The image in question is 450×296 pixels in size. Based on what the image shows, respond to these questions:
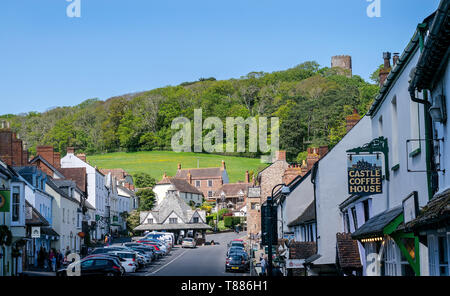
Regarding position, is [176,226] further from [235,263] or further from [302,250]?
[302,250]

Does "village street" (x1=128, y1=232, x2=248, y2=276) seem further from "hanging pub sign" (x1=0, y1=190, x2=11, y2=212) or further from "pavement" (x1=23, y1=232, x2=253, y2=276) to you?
"hanging pub sign" (x1=0, y1=190, x2=11, y2=212)

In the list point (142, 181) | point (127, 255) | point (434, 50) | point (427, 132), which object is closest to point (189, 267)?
point (127, 255)

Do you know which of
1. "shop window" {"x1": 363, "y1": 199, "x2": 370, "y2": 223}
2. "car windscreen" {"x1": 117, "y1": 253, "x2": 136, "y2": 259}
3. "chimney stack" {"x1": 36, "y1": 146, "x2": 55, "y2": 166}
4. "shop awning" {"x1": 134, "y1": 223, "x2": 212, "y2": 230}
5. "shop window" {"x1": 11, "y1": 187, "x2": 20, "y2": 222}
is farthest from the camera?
"shop awning" {"x1": 134, "y1": 223, "x2": 212, "y2": 230}

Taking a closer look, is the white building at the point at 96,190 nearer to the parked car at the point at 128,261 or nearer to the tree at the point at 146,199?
the tree at the point at 146,199

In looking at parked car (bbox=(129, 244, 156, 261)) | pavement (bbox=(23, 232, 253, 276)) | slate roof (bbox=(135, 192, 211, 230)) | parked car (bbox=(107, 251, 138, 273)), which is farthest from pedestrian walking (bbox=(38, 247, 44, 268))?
slate roof (bbox=(135, 192, 211, 230))

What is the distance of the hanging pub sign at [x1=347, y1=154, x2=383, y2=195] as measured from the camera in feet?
60.6

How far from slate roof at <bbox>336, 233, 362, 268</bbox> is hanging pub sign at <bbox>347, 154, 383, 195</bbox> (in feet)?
16.7

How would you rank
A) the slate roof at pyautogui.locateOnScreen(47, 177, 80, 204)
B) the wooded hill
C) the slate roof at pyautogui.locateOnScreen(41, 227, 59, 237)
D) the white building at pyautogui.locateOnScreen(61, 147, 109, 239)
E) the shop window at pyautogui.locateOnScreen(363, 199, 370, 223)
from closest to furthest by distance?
the shop window at pyautogui.locateOnScreen(363, 199, 370, 223) → the slate roof at pyautogui.locateOnScreen(41, 227, 59, 237) → the slate roof at pyautogui.locateOnScreen(47, 177, 80, 204) → the white building at pyautogui.locateOnScreen(61, 147, 109, 239) → the wooded hill

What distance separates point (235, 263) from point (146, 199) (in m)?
75.8

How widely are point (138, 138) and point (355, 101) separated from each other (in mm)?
64968

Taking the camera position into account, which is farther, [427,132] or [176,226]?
[176,226]

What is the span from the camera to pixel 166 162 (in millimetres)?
166750

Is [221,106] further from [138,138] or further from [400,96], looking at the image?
[400,96]
